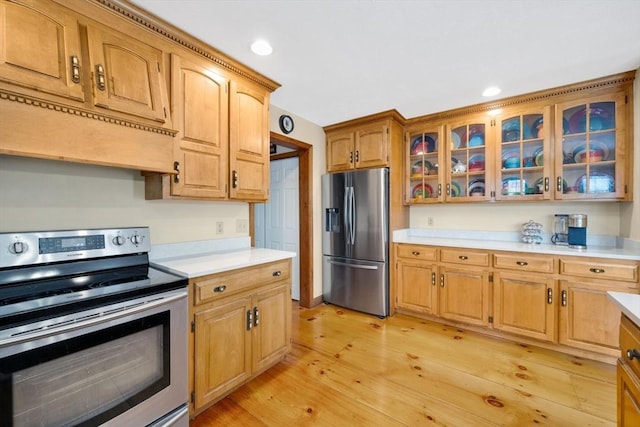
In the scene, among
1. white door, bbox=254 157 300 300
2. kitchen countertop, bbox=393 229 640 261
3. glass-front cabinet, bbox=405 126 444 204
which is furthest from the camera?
white door, bbox=254 157 300 300

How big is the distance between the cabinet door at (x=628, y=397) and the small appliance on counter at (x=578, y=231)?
1807 mm

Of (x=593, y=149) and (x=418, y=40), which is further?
(x=593, y=149)

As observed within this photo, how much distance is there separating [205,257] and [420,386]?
1.85m

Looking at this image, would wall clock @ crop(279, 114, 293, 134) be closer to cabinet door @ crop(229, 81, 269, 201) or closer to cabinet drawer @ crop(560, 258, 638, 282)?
cabinet door @ crop(229, 81, 269, 201)

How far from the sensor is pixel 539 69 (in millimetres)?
2162

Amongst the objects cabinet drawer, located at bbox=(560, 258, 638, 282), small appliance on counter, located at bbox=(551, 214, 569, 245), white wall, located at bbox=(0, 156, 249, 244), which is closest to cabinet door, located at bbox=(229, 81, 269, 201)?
white wall, located at bbox=(0, 156, 249, 244)

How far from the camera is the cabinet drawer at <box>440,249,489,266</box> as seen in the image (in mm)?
2662

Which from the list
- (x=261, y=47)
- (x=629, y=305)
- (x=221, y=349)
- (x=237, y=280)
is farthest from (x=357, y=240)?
(x=629, y=305)

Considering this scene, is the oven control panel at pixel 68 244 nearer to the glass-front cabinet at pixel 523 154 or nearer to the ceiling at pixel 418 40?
the ceiling at pixel 418 40

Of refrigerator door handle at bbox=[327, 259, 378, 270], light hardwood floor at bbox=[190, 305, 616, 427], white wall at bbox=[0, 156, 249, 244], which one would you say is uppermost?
white wall at bbox=[0, 156, 249, 244]

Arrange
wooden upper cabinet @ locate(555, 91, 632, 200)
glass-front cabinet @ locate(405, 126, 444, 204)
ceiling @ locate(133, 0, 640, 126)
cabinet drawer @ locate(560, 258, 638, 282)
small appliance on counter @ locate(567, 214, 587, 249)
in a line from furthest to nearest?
glass-front cabinet @ locate(405, 126, 444, 204)
small appliance on counter @ locate(567, 214, 587, 249)
wooden upper cabinet @ locate(555, 91, 632, 200)
cabinet drawer @ locate(560, 258, 638, 282)
ceiling @ locate(133, 0, 640, 126)

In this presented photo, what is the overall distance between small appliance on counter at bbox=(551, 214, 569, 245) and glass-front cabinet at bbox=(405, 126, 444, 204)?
44.5 inches

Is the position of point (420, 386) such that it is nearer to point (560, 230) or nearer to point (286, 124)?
point (560, 230)

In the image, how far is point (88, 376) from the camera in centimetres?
111
